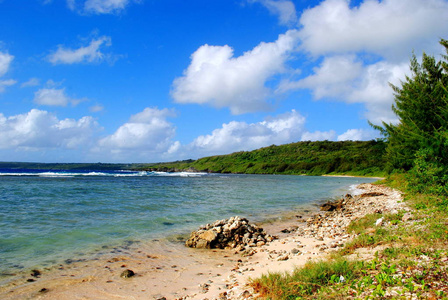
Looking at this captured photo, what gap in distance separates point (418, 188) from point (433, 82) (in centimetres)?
984

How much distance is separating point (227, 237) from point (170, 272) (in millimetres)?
3940

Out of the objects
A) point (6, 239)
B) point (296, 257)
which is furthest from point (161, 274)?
point (6, 239)

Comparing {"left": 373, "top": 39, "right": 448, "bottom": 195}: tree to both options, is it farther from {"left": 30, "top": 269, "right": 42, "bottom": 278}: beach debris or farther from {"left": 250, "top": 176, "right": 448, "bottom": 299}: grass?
{"left": 30, "top": 269, "right": 42, "bottom": 278}: beach debris

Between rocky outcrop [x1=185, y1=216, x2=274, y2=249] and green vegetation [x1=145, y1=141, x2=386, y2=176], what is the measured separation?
81.6m

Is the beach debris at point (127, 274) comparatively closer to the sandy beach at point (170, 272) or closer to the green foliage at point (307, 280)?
the sandy beach at point (170, 272)

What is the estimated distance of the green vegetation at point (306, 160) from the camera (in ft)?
362

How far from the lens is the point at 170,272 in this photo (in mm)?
9047

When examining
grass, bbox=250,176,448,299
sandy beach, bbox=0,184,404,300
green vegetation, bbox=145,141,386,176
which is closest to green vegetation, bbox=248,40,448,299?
grass, bbox=250,176,448,299

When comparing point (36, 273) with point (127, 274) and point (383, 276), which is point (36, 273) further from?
point (383, 276)

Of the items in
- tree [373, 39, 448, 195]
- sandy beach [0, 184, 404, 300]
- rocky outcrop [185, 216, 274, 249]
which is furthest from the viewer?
tree [373, 39, 448, 195]

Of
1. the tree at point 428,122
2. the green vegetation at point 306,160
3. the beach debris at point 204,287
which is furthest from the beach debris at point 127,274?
the green vegetation at point 306,160

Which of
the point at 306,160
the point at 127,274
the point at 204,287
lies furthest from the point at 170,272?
the point at 306,160

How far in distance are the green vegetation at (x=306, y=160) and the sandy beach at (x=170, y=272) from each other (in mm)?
83229

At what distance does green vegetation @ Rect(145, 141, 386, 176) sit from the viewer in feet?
362
